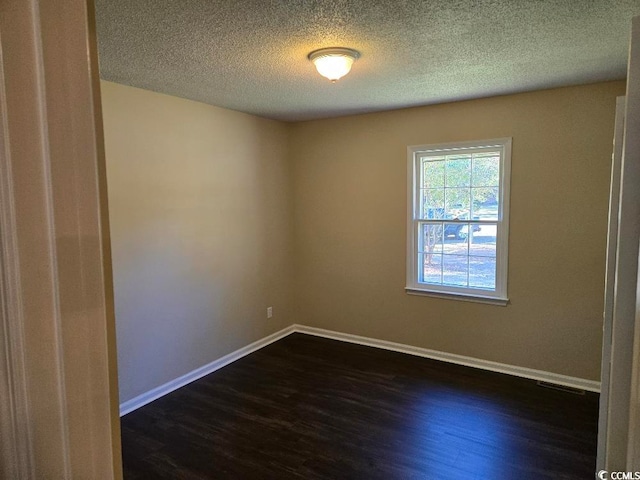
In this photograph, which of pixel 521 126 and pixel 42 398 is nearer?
pixel 42 398

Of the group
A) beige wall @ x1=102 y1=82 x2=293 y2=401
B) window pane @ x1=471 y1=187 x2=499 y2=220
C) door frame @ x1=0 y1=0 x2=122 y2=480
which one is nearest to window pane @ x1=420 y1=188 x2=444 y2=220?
window pane @ x1=471 y1=187 x2=499 y2=220

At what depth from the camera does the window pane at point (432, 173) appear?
394 cm

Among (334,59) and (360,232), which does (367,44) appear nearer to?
(334,59)

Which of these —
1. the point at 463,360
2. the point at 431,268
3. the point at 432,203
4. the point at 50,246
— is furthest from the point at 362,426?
the point at 50,246

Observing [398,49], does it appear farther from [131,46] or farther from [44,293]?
[44,293]

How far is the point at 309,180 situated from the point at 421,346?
2.20 m

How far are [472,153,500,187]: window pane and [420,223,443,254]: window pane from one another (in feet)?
1.82

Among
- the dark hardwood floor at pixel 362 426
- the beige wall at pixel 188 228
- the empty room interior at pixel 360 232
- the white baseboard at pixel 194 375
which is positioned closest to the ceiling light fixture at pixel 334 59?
the empty room interior at pixel 360 232

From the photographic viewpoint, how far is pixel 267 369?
153 inches

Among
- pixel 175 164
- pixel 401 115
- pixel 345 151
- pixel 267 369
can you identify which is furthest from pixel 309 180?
pixel 267 369

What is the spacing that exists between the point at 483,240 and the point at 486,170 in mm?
646

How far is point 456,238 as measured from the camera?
3.93 metres

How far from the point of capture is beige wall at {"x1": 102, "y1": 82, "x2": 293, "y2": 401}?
3088 mm

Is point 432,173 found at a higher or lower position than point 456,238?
higher
